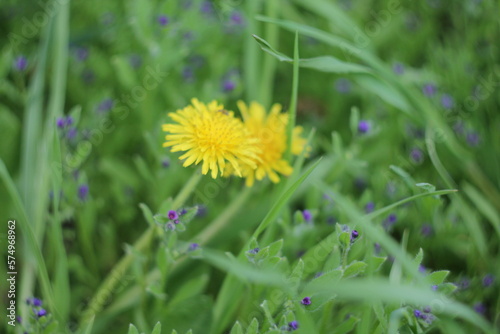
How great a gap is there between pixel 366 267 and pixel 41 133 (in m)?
1.17

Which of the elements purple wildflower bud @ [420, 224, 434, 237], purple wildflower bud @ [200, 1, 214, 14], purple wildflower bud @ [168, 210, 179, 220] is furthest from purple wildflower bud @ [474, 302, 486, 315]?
purple wildflower bud @ [200, 1, 214, 14]

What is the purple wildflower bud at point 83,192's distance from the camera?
1.48 m

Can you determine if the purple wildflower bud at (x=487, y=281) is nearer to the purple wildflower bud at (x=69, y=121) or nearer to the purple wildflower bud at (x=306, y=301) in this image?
the purple wildflower bud at (x=306, y=301)

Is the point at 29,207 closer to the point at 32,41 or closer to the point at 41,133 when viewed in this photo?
the point at 41,133

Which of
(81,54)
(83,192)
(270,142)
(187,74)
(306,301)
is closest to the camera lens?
(306,301)

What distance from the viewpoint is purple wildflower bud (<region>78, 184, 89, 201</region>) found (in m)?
1.48

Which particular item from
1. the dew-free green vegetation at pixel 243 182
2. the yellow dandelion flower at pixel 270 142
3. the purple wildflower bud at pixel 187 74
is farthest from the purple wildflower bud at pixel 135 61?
the yellow dandelion flower at pixel 270 142

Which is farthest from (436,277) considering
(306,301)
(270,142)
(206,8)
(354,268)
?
(206,8)

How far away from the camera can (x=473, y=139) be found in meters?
1.91

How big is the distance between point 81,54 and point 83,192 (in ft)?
2.35

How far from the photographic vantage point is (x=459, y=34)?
2.39 m

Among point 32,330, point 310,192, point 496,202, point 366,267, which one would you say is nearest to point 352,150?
point 310,192

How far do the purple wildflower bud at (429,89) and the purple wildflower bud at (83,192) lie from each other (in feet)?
3.89

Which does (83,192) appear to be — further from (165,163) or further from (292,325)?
(292,325)
